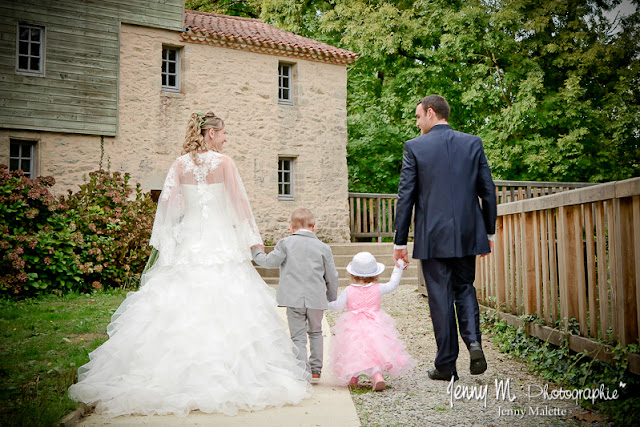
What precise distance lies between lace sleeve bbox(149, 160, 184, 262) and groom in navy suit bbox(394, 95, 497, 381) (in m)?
1.69

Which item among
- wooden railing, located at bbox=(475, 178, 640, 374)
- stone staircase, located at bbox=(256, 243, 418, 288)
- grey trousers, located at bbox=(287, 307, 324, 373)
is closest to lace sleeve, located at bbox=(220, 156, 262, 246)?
grey trousers, located at bbox=(287, 307, 324, 373)

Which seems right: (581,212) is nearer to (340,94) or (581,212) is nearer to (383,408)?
(383,408)

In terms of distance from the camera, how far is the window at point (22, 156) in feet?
41.6

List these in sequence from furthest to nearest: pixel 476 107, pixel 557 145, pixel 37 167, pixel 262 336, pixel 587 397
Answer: pixel 476 107 < pixel 557 145 < pixel 37 167 < pixel 262 336 < pixel 587 397

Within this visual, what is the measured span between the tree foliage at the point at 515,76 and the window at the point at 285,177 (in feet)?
11.0

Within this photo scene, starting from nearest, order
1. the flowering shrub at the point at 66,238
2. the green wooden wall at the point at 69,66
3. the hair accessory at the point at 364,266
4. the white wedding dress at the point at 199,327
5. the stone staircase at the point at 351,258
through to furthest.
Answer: the white wedding dress at the point at 199,327 < the hair accessory at the point at 364,266 < the flowering shrub at the point at 66,238 < the stone staircase at the point at 351,258 < the green wooden wall at the point at 69,66

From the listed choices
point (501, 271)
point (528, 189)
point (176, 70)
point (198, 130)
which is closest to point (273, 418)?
point (198, 130)

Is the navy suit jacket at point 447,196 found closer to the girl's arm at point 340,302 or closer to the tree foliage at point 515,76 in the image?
the girl's arm at point 340,302

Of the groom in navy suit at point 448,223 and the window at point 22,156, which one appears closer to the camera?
the groom in navy suit at point 448,223

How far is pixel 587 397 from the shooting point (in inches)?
135

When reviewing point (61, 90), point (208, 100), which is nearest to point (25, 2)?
point (61, 90)

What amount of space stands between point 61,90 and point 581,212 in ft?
41.0

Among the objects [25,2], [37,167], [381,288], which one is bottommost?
[381,288]

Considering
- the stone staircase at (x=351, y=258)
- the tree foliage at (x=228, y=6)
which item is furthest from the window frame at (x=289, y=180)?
the tree foliage at (x=228, y=6)
